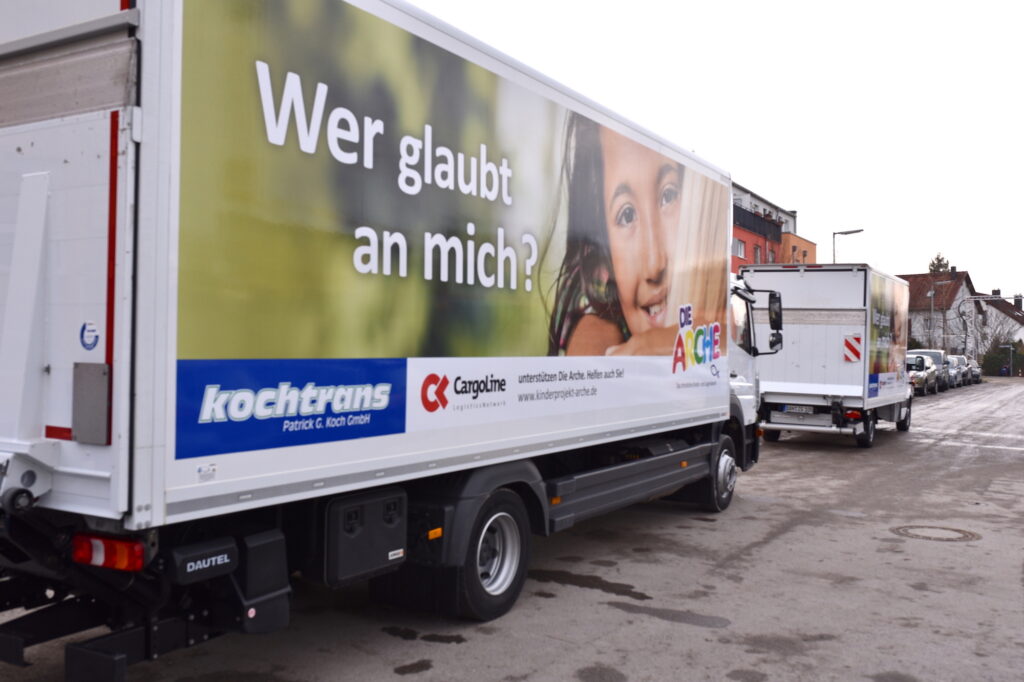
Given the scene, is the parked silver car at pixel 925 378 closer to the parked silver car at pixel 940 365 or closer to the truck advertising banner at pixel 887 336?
the parked silver car at pixel 940 365

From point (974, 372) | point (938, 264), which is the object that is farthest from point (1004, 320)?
point (974, 372)

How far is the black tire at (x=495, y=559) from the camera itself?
5270 mm

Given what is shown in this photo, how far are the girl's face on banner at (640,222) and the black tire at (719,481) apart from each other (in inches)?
91.6

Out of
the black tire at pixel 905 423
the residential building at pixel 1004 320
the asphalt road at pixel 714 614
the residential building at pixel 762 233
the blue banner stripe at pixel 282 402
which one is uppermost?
the residential building at pixel 762 233

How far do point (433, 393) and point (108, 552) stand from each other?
6.08ft

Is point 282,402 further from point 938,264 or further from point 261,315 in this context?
point 938,264

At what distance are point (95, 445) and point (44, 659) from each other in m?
2.22

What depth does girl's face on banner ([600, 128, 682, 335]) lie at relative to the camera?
263 inches

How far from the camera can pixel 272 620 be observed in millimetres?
3988

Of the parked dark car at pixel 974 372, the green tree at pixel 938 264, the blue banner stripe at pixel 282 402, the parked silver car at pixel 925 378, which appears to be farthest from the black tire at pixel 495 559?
the green tree at pixel 938 264

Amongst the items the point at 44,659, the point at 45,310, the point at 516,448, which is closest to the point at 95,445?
the point at 45,310

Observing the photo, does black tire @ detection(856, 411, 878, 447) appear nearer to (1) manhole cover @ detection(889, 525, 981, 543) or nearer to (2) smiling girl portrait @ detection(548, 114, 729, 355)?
(1) manhole cover @ detection(889, 525, 981, 543)

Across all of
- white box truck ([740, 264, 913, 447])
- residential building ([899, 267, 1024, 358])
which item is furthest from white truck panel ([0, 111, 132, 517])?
residential building ([899, 267, 1024, 358])

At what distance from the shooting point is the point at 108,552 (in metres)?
3.55
